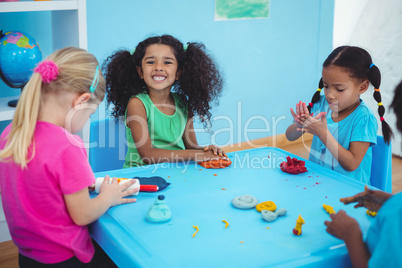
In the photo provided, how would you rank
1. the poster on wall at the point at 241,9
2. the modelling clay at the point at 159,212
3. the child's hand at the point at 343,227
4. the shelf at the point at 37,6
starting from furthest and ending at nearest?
1. the poster on wall at the point at 241,9
2. the shelf at the point at 37,6
3. the modelling clay at the point at 159,212
4. the child's hand at the point at 343,227

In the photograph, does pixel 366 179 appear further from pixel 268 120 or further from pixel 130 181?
pixel 268 120

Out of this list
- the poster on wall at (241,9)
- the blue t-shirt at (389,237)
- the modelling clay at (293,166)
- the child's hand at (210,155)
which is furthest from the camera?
the poster on wall at (241,9)

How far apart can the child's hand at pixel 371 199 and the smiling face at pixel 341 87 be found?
61cm

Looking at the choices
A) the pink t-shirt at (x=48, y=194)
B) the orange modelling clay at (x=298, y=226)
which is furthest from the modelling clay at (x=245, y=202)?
the pink t-shirt at (x=48, y=194)

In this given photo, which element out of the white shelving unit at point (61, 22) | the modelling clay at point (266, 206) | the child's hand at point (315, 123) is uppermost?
the white shelving unit at point (61, 22)

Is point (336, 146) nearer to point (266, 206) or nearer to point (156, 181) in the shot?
point (266, 206)

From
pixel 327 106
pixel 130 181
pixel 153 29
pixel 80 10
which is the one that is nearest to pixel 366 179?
pixel 327 106

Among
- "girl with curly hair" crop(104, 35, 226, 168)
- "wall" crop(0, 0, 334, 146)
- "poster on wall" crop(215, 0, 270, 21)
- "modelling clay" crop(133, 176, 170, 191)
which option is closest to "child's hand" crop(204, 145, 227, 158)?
"girl with curly hair" crop(104, 35, 226, 168)

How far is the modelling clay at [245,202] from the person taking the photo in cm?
110

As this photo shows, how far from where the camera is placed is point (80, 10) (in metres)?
2.00

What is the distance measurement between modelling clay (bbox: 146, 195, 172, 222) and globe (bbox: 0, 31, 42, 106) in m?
1.11

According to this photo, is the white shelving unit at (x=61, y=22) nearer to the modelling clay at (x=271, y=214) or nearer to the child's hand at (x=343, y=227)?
the modelling clay at (x=271, y=214)

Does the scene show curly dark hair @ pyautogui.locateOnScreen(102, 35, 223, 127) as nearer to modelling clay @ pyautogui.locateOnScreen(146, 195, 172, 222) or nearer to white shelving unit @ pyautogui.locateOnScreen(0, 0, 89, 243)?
white shelving unit @ pyautogui.locateOnScreen(0, 0, 89, 243)

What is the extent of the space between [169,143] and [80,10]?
0.76 m
